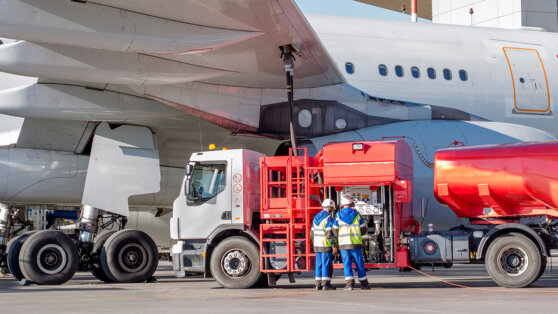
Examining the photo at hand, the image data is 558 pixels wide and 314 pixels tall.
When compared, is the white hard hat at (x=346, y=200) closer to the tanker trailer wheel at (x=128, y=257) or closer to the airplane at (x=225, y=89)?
the airplane at (x=225, y=89)

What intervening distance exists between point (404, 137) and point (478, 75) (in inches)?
127

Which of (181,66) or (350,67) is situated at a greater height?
(350,67)

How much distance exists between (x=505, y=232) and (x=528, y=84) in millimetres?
6843

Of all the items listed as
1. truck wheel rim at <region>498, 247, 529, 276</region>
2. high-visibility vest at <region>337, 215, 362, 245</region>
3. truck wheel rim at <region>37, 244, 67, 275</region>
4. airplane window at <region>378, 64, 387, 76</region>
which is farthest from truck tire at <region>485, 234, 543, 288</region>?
truck wheel rim at <region>37, 244, 67, 275</region>

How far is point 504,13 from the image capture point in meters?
42.4

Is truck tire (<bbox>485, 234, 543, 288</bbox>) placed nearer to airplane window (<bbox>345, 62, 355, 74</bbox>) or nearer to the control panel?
the control panel

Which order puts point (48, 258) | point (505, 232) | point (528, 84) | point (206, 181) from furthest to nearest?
point (528, 84), point (48, 258), point (206, 181), point (505, 232)

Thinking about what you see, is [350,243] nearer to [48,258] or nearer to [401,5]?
[48,258]

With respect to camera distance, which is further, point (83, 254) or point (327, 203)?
point (83, 254)

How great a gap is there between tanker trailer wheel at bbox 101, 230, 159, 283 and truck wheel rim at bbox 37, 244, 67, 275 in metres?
0.95

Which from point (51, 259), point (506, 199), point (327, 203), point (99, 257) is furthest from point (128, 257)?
point (506, 199)

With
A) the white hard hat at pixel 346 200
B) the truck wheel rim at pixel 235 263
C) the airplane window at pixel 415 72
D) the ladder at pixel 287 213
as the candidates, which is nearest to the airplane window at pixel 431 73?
the airplane window at pixel 415 72

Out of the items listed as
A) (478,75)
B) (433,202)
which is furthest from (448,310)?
(478,75)

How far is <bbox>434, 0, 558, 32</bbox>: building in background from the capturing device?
4172 centimetres
